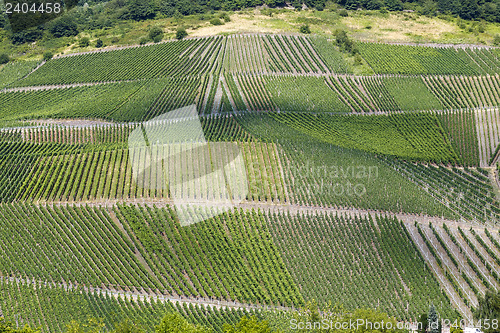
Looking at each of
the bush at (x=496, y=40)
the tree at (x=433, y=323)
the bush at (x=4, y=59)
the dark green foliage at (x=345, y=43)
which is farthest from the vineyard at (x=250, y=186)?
the bush at (x=4, y=59)

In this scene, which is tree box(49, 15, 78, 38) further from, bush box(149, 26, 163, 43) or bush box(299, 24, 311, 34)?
bush box(299, 24, 311, 34)

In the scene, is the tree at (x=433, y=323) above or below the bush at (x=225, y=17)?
below

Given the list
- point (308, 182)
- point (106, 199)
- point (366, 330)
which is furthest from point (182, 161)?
point (366, 330)

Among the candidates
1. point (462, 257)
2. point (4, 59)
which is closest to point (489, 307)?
point (462, 257)
